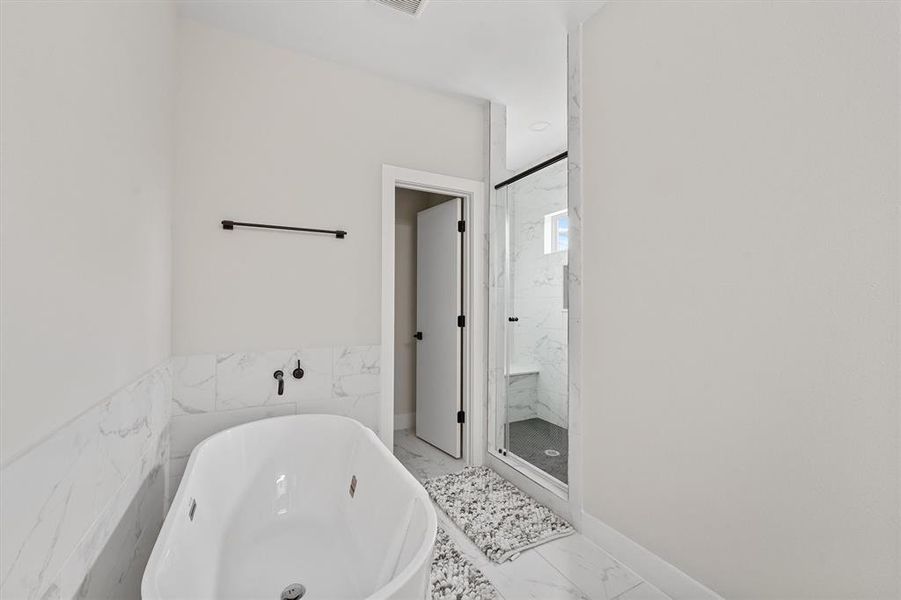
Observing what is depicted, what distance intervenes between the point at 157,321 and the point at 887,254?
8.58ft

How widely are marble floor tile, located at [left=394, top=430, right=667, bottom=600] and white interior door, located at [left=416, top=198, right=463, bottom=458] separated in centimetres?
102

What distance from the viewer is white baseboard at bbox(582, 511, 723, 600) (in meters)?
1.53

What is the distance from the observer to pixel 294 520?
1.98 m

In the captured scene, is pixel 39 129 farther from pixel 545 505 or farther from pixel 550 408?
pixel 550 408

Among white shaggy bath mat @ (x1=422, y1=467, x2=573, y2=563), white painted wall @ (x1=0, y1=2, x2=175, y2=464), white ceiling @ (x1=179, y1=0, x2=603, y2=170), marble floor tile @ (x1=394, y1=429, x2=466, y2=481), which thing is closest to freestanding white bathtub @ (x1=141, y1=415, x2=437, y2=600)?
white painted wall @ (x1=0, y1=2, x2=175, y2=464)

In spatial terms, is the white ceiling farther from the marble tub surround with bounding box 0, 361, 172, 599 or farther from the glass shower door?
the marble tub surround with bounding box 0, 361, 172, 599

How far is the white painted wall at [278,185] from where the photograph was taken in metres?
2.11

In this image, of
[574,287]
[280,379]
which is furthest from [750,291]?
[280,379]

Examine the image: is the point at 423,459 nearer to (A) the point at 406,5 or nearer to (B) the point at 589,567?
(B) the point at 589,567

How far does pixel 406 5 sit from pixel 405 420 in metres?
3.17

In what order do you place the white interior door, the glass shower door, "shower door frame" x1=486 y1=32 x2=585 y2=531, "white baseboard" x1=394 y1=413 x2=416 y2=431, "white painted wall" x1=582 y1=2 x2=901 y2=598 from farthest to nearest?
1. "white baseboard" x1=394 y1=413 x2=416 y2=431
2. the white interior door
3. the glass shower door
4. "shower door frame" x1=486 y1=32 x2=585 y2=531
5. "white painted wall" x1=582 y1=2 x2=901 y2=598

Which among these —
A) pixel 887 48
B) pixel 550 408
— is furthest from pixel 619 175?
pixel 550 408

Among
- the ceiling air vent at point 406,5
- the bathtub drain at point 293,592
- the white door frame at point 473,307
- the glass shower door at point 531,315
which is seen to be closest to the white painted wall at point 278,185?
the white door frame at point 473,307

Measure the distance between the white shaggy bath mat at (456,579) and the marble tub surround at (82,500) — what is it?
1086 mm
